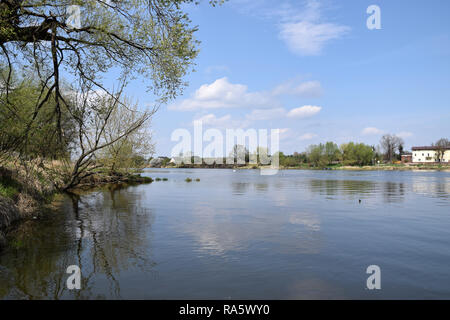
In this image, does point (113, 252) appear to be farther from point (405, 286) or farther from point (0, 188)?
point (405, 286)

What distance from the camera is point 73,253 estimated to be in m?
12.0

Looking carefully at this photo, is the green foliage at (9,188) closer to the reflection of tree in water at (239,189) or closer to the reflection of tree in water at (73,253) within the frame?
the reflection of tree in water at (73,253)

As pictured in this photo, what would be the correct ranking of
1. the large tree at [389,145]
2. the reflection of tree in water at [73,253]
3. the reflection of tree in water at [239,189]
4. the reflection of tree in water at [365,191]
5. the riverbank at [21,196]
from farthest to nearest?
the large tree at [389,145] < the reflection of tree in water at [239,189] < the reflection of tree in water at [365,191] < the riverbank at [21,196] < the reflection of tree in water at [73,253]

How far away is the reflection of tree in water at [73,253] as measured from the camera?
8727 mm

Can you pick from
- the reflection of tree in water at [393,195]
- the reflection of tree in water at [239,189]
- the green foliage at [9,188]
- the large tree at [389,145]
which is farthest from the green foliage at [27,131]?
the large tree at [389,145]

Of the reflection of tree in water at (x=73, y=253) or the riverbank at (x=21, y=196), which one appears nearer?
the reflection of tree in water at (x=73, y=253)

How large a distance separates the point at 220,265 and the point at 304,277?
279cm

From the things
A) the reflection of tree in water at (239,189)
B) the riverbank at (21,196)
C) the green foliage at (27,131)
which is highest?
the green foliage at (27,131)

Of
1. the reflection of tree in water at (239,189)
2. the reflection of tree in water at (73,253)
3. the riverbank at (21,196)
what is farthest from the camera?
the reflection of tree in water at (239,189)

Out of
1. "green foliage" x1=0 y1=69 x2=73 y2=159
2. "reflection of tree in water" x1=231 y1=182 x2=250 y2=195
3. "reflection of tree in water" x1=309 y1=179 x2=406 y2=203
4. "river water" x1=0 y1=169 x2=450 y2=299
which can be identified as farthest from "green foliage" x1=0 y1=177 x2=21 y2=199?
"reflection of tree in water" x1=309 y1=179 x2=406 y2=203

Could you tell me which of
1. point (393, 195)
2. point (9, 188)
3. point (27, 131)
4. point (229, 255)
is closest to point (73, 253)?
point (27, 131)

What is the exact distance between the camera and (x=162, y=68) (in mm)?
13805
